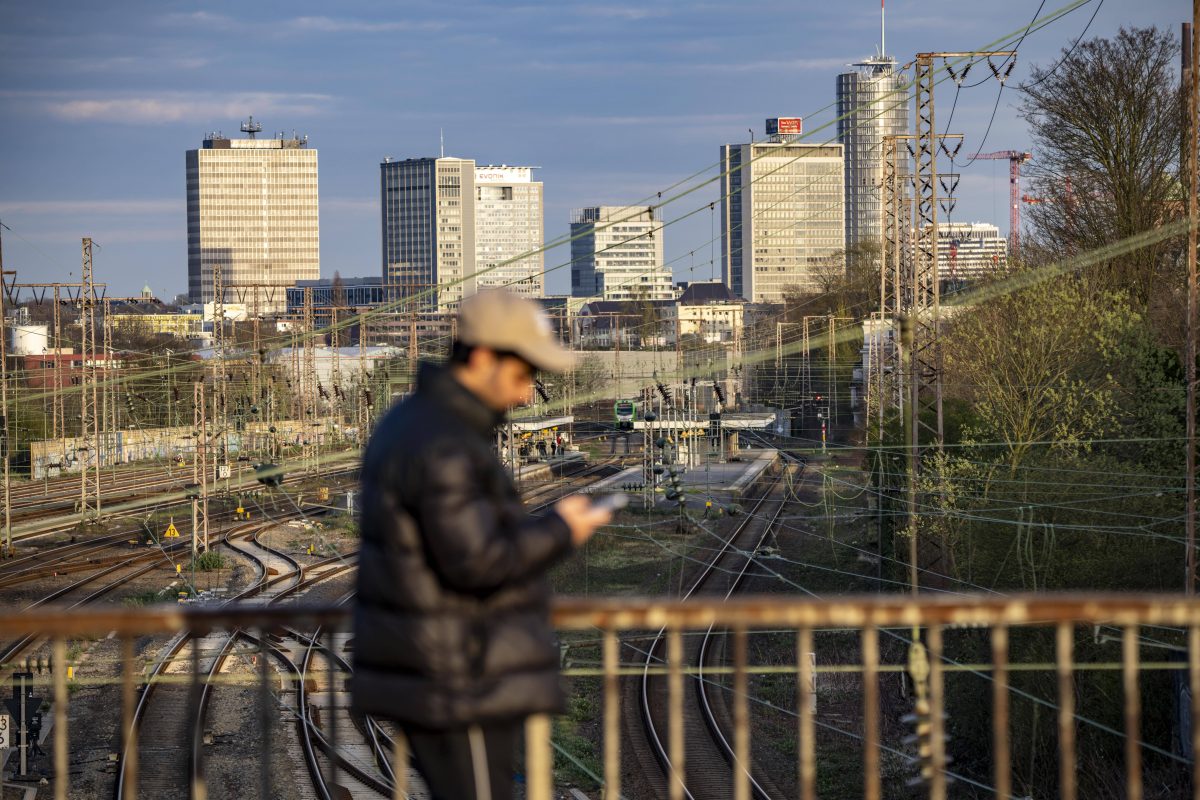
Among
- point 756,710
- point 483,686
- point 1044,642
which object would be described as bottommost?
point 756,710

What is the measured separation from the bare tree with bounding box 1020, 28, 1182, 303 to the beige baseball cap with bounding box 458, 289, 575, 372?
96.9 ft

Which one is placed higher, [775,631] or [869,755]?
[869,755]

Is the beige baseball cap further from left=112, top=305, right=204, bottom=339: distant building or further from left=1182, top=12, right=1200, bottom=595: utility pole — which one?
left=112, top=305, right=204, bottom=339: distant building

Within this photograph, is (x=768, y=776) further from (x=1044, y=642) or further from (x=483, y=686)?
(x=483, y=686)

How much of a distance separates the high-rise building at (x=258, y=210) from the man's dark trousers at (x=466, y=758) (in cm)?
16278

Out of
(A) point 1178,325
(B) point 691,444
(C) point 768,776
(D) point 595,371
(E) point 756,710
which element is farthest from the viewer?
(D) point 595,371

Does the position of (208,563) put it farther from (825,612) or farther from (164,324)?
(164,324)

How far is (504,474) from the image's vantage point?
116 inches

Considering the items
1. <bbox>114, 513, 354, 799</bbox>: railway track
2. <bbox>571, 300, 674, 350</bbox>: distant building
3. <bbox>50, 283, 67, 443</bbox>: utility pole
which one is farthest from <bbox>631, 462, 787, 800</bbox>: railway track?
<bbox>571, 300, 674, 350</bbox>: distant building

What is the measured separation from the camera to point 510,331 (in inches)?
116

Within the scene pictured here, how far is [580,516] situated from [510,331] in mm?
441

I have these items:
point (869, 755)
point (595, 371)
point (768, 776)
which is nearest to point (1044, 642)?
point (768, 776)

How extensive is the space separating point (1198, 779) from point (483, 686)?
188 centimetres

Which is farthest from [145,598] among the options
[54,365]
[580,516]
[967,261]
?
[967,261]
